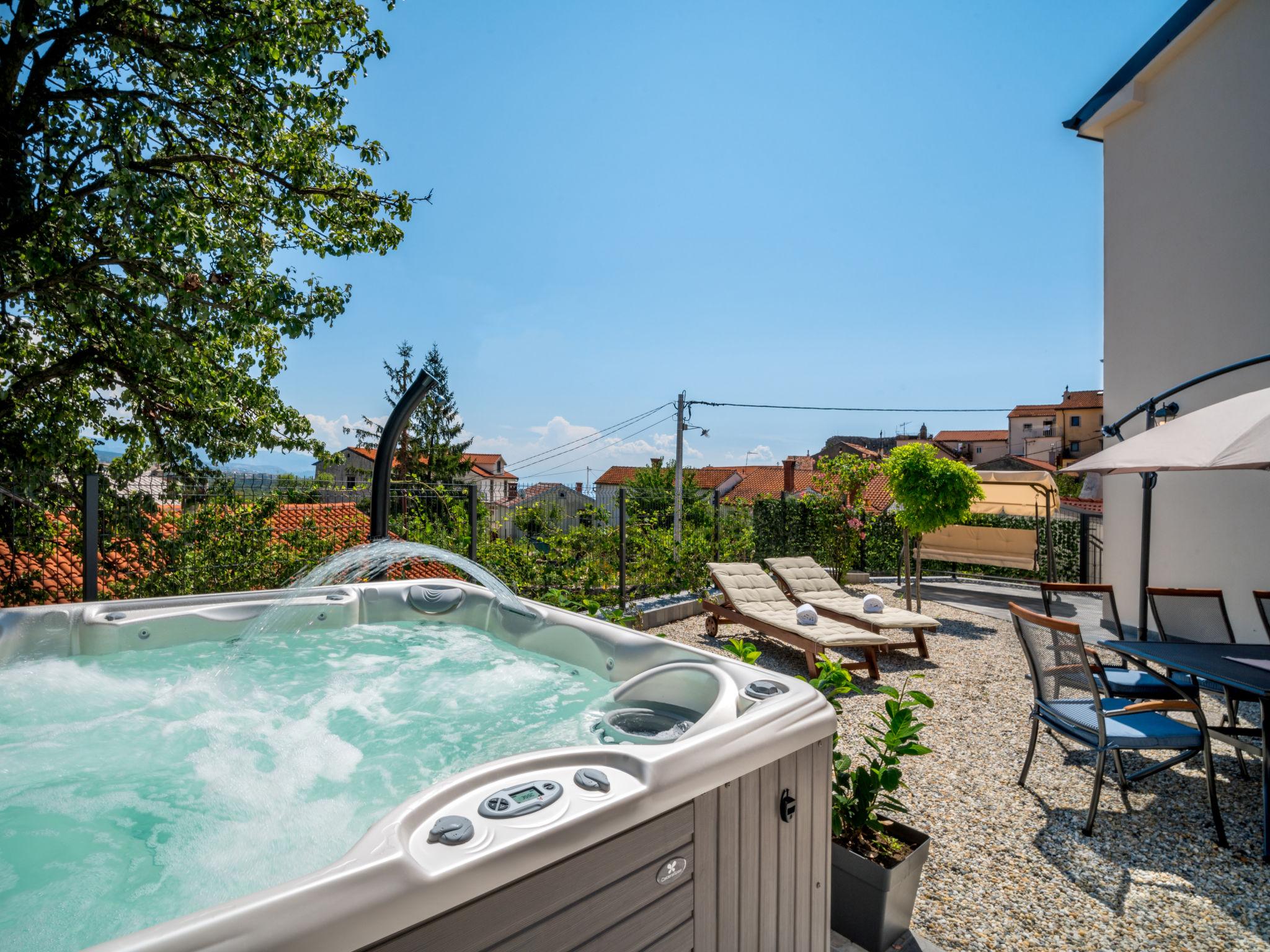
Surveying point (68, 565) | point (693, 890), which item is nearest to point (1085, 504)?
point (693, 890)

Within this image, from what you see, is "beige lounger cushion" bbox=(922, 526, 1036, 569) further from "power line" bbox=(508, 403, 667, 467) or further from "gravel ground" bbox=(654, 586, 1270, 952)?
"power line" bbox=(508, 403, 667, 467)

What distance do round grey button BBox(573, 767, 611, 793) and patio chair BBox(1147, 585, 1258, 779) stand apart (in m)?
3.66

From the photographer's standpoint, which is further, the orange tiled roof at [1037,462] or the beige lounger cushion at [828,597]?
the orange tiled roof at [1037,462]

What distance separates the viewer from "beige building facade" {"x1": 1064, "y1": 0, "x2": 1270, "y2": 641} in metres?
5.25

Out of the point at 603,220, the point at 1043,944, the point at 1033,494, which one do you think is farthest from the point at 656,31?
the point at 1033,494

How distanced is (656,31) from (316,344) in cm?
365

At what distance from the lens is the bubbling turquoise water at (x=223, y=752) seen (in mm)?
1532

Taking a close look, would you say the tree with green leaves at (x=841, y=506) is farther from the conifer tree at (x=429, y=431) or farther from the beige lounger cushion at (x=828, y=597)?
the conifer tree at (x=429, y=431)

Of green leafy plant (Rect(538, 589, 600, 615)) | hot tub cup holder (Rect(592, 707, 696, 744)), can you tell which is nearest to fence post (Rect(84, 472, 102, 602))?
green leafy plant (Rect(538, 589, 600, 615))

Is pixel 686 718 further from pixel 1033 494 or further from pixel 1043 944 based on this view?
pixel 1033 494

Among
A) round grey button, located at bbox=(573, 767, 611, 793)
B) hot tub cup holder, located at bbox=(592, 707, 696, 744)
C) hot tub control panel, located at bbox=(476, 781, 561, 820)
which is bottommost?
hot tub cup holder, located at bbox=(592, 707, 696, 744)

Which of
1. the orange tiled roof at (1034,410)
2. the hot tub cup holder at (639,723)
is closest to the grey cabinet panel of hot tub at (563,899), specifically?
the hot tub cup holder at (639,723)

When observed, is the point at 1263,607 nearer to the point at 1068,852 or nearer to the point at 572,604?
the point at 1068,852

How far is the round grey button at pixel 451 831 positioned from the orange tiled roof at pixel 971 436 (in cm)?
4461
